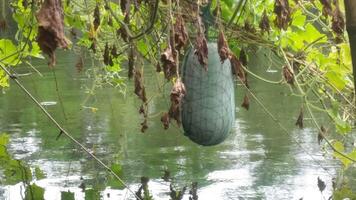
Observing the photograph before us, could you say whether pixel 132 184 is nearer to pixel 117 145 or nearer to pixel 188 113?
pixel 117 145

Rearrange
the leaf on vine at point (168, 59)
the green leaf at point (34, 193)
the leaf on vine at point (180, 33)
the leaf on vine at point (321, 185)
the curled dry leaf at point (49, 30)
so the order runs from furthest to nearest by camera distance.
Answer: the leaf on vine at point (321, 185) < the green leaf at point (34, 193) < the leaf on vine at point (180, 33) < the leaf on vine at point (168, 59) < the curled dry leaf at point (49, 30)

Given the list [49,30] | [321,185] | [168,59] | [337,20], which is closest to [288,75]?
[337,20]

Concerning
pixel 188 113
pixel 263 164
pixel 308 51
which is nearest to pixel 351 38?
pixel 188 113

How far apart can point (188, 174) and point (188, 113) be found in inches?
173

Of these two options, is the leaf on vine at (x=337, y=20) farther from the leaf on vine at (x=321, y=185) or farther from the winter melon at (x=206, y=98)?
the leaf on vine at (x=321, y=185)

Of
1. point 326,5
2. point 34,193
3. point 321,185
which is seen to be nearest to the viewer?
point 326,5

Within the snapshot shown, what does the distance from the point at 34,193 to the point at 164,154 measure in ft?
7.82

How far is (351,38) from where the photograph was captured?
4.28 feet

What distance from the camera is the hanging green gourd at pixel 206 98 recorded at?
3.29 m

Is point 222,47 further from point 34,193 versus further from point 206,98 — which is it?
point 34,193

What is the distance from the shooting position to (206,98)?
3332 mm

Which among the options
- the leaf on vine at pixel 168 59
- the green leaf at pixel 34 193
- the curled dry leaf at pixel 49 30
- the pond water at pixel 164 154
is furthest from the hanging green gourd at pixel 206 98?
the green leaf at pixel 34 193

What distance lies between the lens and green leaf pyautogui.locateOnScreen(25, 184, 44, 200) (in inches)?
253

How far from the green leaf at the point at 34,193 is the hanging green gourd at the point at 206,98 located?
335cm
